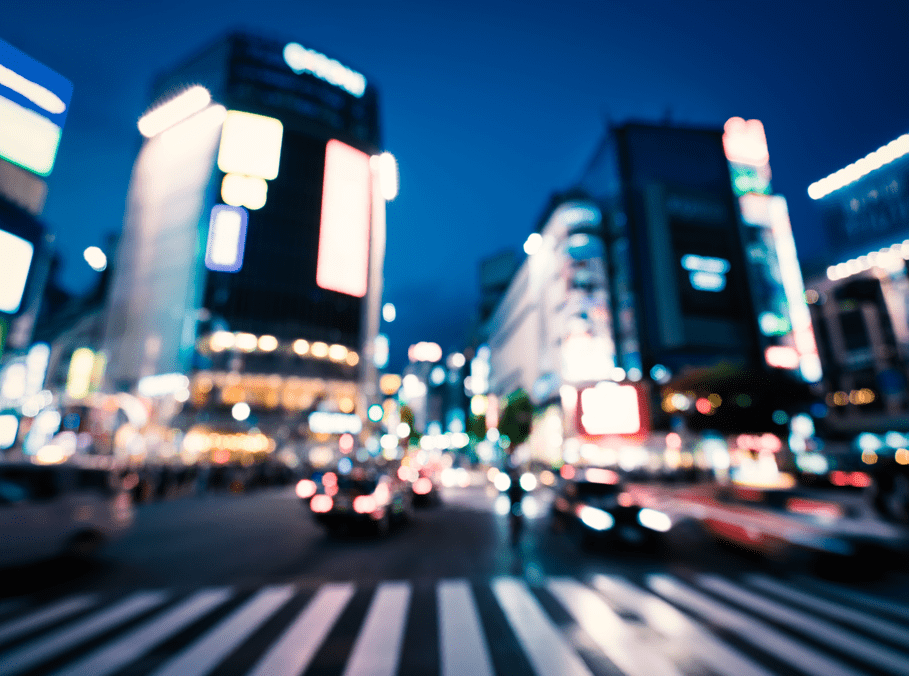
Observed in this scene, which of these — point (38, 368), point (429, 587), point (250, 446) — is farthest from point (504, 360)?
point (429, 587)

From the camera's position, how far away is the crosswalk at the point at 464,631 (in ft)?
13.5

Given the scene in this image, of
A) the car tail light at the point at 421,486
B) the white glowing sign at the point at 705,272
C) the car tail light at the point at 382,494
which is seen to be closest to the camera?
the car tail light at the point at 382,494

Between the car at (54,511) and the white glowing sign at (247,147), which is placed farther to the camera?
the white glowing sign at (247,147)

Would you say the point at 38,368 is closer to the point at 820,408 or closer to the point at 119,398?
the point at 119,398

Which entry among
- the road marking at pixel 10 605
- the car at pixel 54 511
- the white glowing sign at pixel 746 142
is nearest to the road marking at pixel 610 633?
the road marking at pixel 10 605

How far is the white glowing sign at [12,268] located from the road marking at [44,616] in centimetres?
420

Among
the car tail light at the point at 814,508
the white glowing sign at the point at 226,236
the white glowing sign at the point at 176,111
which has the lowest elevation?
the car tail light at the point at 814,508

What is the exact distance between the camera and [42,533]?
695cm

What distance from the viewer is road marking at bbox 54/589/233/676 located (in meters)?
4.03

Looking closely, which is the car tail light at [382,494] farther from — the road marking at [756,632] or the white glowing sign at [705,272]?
the white glowing sign at [705,272]

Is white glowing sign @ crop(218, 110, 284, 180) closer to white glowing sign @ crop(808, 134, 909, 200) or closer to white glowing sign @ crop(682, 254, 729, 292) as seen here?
white glowing sign @ crop(808, 134, 909, 200)

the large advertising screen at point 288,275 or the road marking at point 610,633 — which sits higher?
the large advertising screen at point 288,275

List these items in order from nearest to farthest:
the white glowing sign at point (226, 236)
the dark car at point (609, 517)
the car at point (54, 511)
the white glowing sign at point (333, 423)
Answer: the car at point (54, 511)
the dark car at point (609, 517)
the white glowing sign at point (226, 236)
the white glowing sign at point (333, 423)

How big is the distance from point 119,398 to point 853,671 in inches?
2375
